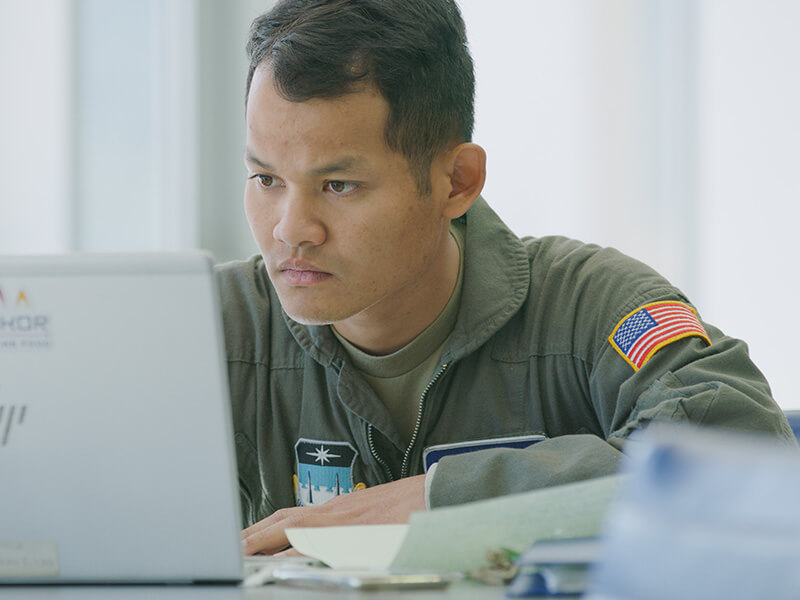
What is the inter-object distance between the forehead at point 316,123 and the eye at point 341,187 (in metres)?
A: 0.04

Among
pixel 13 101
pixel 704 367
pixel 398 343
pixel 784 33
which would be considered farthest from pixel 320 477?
pixel 784 33

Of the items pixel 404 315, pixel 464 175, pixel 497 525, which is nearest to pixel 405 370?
pixel 404 315

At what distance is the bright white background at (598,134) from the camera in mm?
2871

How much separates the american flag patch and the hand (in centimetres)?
41

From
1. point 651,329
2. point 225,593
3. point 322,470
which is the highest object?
point 651,329

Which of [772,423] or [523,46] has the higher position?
[523,46]

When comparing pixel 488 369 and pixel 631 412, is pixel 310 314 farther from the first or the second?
pixel 631 412

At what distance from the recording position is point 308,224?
3.91 feet

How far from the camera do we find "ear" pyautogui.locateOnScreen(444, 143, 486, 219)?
142cm

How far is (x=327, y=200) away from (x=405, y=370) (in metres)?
0.34

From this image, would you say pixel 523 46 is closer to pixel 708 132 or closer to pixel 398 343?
pixel 708 132

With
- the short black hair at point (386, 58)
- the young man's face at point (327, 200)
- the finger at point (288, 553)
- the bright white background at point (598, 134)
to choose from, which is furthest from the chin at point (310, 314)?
the bright white background at point (598, 134)

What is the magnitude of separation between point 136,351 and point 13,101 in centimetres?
195

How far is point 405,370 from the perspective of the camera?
1.44m
